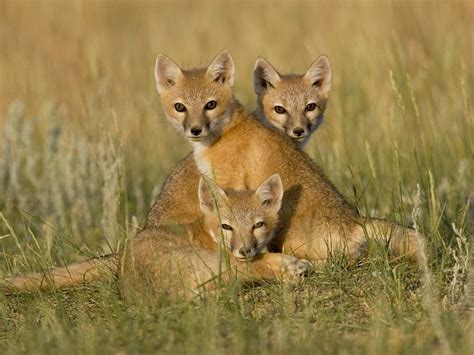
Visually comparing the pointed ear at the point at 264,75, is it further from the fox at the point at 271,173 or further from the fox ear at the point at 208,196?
the fox ear at the point at 208,196

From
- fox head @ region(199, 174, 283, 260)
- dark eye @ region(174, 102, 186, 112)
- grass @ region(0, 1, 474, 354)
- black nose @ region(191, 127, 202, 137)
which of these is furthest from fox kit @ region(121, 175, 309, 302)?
dark eye @ region(174, 102, 186, 112)

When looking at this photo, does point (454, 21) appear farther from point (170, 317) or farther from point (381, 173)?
point (170, 317)

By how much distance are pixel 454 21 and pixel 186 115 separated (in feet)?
25.1

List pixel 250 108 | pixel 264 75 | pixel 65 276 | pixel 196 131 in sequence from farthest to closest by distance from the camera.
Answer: pixel 250 108 < pixel 264 75 < pixel 196 131 < pixel 65 276

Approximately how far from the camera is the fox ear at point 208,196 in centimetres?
642

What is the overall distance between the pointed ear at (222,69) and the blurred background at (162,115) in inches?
36.8

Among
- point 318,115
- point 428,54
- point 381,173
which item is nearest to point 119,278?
point 318,115

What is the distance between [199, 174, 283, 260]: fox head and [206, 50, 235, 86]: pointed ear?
146 centimetres

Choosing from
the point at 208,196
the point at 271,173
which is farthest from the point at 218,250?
the point at 271,173

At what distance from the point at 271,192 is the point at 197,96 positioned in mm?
1341

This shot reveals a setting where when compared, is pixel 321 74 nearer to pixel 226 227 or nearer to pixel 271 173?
pixel 271 173

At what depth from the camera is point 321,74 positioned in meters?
8.48

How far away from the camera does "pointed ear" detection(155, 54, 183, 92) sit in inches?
306

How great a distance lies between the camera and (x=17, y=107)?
10.4m
